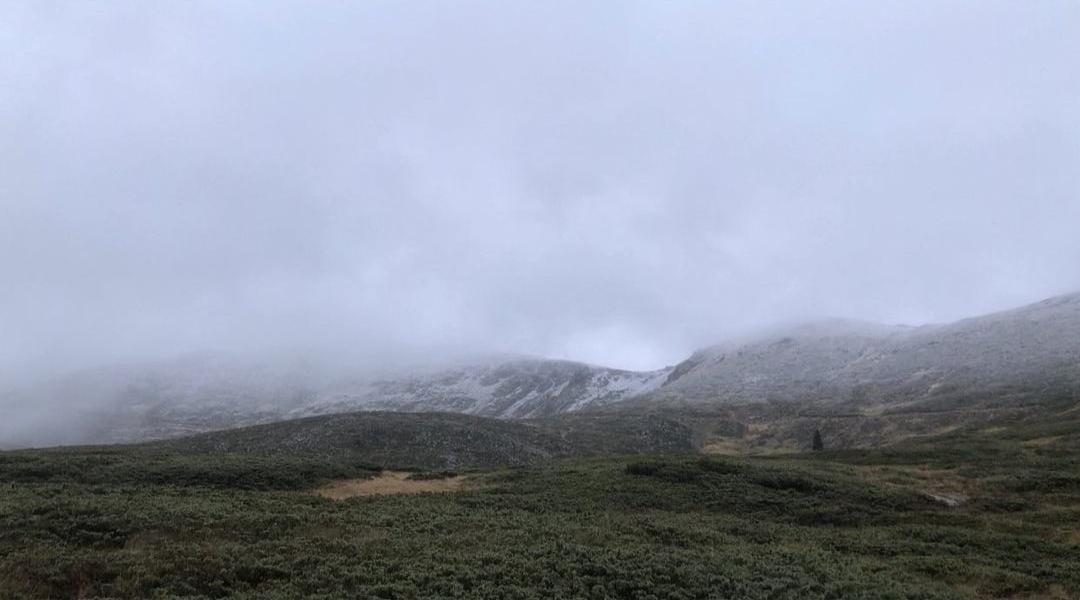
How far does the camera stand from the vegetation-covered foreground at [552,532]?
782 inches

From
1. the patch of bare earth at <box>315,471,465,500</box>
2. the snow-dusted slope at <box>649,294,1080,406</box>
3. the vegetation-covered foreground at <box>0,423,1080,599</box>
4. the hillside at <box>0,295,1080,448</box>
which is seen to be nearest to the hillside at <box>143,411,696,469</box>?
the hillside at <box>0,295,1080,448</box>

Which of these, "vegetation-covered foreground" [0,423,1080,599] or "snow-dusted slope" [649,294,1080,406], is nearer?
"vegetation-covered foreground" [0,423,1080,599]

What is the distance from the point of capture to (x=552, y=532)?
26453mm

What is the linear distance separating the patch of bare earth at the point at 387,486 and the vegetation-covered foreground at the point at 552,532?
3.78 feet

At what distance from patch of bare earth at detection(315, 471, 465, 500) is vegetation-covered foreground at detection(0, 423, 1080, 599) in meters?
1.15

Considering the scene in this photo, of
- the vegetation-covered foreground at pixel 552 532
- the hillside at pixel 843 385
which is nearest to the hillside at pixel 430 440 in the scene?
the hillside at pixel 843 385

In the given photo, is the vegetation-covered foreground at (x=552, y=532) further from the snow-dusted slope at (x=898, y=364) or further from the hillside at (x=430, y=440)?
the snow-dusted slope at (x=898, y=364)

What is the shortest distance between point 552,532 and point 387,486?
1791cm

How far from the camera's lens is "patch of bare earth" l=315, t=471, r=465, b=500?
127 feet

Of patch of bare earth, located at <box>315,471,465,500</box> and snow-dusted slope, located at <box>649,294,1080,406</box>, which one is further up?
snow-dusted slope, located at <box>649,294,1080,406</box>

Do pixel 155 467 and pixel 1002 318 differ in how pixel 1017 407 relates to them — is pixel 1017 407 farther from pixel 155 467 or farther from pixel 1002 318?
pixel 1002 318

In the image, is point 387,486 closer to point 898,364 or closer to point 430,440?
point 430,440

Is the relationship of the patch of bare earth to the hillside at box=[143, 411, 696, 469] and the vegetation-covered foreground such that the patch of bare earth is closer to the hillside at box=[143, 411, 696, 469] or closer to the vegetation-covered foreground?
the vegetation-covered foreground

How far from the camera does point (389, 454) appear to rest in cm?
7144
